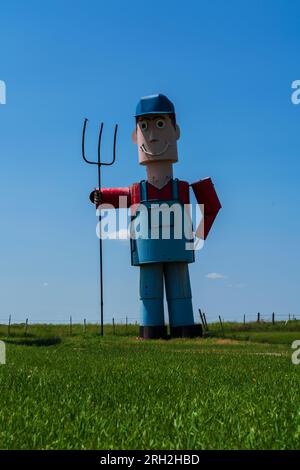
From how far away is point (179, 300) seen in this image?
1064 inches

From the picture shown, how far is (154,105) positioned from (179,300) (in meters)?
7.59

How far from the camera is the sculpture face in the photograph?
26.3 m

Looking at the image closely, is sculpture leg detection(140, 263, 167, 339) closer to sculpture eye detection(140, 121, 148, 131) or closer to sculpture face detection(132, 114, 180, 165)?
sculpture face detection(132, 114, 180, 165)

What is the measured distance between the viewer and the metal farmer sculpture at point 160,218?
26.4 m

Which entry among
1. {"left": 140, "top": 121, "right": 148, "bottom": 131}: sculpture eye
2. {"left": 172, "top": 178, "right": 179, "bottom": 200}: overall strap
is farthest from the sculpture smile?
{"left": 172, "top": 178, "right": 179, "bottom": 200}: overall strap

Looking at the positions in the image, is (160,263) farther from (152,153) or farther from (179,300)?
(152,153)

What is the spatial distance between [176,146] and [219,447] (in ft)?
76.7

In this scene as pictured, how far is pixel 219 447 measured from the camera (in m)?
4.29

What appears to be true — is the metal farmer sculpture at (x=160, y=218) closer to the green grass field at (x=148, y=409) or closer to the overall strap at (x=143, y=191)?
the overall strap at (x=143, y=191)

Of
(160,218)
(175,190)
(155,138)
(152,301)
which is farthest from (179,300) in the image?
(155,138)

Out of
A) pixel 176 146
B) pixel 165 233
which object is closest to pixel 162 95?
pixel 176 146

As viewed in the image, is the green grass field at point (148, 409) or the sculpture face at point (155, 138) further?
the sculpture face at point (155, 138)

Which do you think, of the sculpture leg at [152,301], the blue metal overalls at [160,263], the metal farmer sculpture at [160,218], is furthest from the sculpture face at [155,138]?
the sculpture leg at [152,301]
